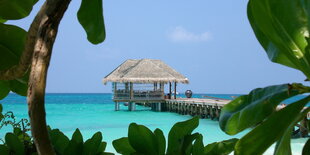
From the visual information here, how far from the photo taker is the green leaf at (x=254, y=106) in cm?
43

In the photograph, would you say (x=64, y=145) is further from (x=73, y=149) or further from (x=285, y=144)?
(x=285, y=144)

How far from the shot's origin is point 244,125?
0.45 metres

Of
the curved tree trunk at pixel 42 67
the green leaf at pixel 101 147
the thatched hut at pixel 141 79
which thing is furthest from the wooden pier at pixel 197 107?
the curved tree trunk at pixel 42 67

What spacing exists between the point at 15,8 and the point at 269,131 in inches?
15.9

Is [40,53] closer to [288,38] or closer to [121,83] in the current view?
[288,38]

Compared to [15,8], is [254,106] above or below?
below

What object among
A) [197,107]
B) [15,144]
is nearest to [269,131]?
[15,144]

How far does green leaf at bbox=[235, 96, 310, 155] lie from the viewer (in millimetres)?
412

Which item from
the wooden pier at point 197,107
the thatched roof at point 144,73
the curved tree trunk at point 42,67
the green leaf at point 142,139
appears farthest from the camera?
the thatched roof at point 144,73

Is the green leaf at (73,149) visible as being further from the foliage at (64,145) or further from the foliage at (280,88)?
the foliage at (280,88)

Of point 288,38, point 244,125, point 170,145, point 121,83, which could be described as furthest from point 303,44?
point 121,83

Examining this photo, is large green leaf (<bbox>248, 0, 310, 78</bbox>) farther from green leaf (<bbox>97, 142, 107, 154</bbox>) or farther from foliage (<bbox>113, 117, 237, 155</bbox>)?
green leaf (<bbox>97, 142, 107, 154</bbox>)

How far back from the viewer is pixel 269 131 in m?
0.42

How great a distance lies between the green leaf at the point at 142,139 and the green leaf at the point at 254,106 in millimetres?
103
